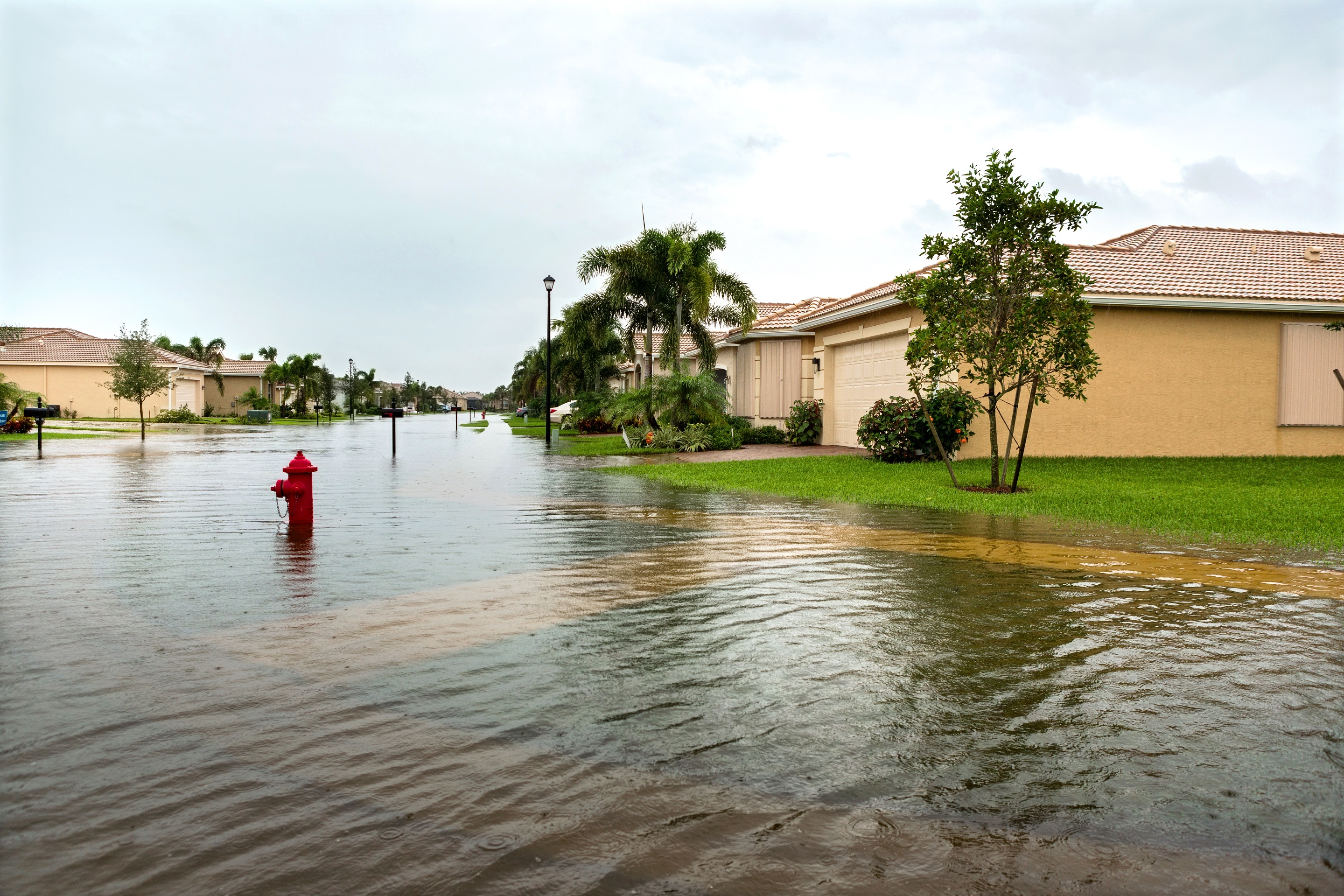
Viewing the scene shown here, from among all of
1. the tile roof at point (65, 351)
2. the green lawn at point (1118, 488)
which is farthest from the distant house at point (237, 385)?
the green lawn at point (1118, 488)

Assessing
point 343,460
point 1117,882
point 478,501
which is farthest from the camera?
point 343,460

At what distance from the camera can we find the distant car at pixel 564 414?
153 ft

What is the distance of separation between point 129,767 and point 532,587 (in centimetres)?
373

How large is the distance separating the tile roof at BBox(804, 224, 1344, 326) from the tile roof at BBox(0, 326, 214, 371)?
5239cm

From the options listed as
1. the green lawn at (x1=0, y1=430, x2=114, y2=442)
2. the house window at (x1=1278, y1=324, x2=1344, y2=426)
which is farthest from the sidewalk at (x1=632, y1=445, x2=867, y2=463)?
the green lawn at (x1=0, y1=430, x2=114, y2=442)

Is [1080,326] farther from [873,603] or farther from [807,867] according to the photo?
[807,867]

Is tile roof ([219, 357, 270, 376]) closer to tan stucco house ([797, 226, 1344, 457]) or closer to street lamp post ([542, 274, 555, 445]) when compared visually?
street lamp post ([542, 274, 555, 445])

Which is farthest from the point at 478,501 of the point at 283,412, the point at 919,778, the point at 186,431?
the point at 283,412

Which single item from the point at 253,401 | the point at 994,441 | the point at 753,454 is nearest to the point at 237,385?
the point at 253,401

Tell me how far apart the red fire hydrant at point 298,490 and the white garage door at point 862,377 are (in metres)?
13.3

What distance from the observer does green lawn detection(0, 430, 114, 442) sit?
32963 millimetres

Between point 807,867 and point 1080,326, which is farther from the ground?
point 1080,326

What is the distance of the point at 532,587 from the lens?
723 cm

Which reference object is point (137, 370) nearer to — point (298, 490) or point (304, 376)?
point (298, 490)
